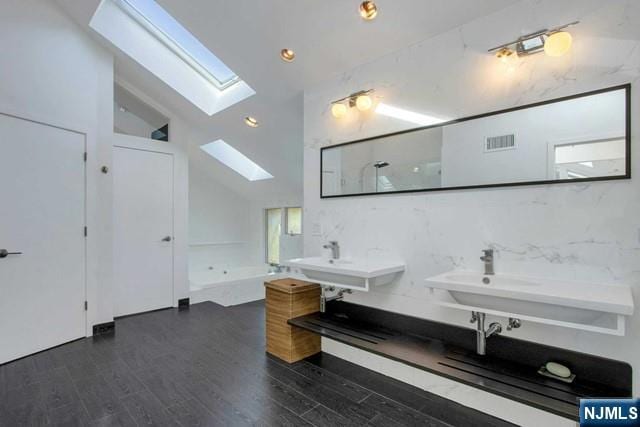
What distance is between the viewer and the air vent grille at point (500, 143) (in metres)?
1.91

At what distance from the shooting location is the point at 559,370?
5.41 ft

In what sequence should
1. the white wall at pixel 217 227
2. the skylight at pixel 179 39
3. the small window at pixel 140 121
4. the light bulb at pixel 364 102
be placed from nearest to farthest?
the light bulb at pixel 364 102, the skylight at pixel 179 39, the small window at pixel 140 121, the white wall at pixel 217 227

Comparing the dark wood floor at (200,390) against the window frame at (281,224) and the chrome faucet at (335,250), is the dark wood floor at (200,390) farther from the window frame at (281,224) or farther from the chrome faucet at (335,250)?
the window frame at (281,224)

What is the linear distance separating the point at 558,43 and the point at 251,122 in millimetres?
3061

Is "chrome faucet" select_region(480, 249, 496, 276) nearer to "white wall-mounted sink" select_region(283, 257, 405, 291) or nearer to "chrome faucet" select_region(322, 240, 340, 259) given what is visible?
"white wall-mounted sink" select_region(283, 257, 405, 291)

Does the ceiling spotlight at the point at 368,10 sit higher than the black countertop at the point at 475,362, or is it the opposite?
the ceiling spotlight at the point at 368,10

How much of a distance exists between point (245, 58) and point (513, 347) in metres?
3.15

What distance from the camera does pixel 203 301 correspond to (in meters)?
4.51

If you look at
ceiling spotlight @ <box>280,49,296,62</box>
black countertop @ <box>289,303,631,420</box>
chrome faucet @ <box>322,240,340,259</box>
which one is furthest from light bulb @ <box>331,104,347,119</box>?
black countertop @ <box>289,303,631,420</box>

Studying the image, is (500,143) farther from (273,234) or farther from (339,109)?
(273,234)

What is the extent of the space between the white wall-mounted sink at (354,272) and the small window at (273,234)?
3.39 metres

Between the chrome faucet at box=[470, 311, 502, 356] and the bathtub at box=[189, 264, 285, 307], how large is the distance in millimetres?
3714

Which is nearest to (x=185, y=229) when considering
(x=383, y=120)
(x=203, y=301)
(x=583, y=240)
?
(x=203, y=301)

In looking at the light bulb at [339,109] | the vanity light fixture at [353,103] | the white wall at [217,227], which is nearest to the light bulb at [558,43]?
the vanity light fixture at [353,103]
